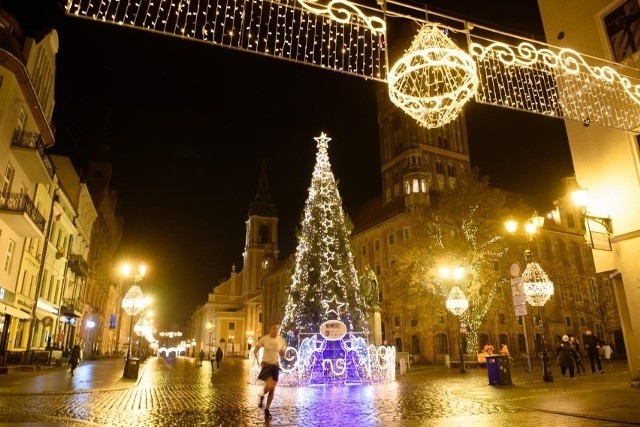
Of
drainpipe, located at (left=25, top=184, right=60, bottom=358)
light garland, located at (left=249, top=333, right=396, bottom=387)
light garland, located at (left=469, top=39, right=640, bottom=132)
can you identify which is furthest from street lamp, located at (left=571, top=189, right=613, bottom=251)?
drainpipe, located at (left=25, top=184, right=60, bottom=358)

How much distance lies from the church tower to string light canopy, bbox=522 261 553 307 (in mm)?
77358

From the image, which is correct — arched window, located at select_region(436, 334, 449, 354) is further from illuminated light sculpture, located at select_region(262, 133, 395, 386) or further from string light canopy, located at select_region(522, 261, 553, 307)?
string light canopy, located at select_region(522, 261, 553, 307)

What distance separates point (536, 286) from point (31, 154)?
22.9 m

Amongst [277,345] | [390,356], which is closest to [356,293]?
[390,356]

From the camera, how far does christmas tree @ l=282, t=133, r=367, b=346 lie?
19.6 metres

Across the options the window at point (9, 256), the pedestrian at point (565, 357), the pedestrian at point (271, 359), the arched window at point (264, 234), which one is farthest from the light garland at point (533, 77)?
the arched window at point (264, 234)

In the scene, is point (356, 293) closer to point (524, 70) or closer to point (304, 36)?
point (524, 70)

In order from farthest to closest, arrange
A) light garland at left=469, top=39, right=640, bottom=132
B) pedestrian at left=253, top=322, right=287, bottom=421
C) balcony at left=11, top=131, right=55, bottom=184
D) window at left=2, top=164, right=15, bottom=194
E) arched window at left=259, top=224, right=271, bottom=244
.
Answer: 1. arched window at left=259, top=224, right=271, bottom=244
2. balcony at left=11, top=131, right=55, bottom=184
3. window at left=2, top=164, right=15, bottom=194
4. pedestrian at left=253, top=322, right=287, bottom=421
5. light garland at left=469, top=39, right=640, bottom=132

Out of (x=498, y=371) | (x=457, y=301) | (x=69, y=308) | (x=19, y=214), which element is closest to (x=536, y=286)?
(x=498, y=371)

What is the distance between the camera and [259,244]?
9469cm

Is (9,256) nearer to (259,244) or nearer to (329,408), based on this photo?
(329,408)

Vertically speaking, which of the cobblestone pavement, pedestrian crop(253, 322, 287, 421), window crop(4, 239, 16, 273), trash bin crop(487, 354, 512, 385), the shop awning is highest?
window crop(4, 239, 16, 273)

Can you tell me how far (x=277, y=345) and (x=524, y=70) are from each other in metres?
7.97

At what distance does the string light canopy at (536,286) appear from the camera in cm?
1645
